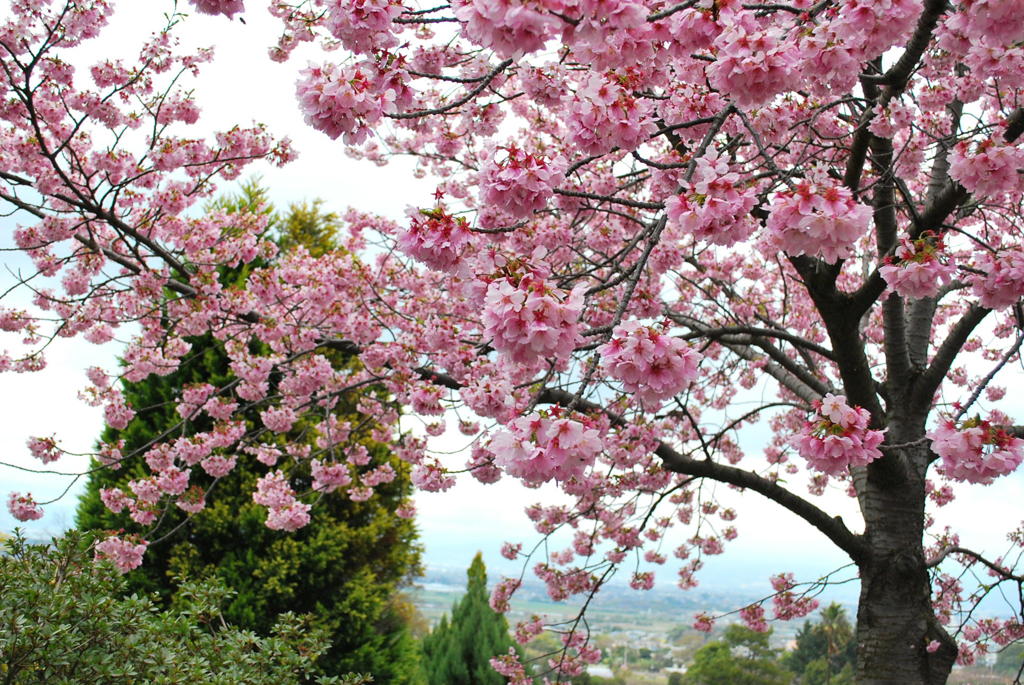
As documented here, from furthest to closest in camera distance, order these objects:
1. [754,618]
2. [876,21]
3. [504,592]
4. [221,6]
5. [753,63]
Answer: [504,592]
[754,618]
[221,6]
[876,21]
[753,63]

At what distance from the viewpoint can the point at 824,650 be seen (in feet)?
29.4

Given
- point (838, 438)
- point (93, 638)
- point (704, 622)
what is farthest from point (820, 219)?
point (704, 622)

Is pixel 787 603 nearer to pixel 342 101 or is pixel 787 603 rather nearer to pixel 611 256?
pixel 611 256

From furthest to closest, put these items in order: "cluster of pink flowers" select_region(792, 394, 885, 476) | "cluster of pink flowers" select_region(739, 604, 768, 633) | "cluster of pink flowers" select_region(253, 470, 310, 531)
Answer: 1. "cluster of pink flowers" select_region(739, 604, 768, 633)
2. "cluster of pink flowers" select_region(253, 470, 310, 531)
3. "cluster of pink flowers" select_region(792, 394, 885, 476)

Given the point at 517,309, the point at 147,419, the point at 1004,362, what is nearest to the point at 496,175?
the point at 517,309

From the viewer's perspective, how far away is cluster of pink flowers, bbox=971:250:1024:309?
243 cm

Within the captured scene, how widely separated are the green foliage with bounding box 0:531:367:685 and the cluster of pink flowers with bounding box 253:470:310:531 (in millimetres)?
1618

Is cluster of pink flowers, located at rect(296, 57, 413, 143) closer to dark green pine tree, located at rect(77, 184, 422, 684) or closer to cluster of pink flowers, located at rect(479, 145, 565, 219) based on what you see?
cluster of pink flowers, located at rect(479, 145, 565, 219)

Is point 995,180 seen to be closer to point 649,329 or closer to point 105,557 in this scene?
point 649,329

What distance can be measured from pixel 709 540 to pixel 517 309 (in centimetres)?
571

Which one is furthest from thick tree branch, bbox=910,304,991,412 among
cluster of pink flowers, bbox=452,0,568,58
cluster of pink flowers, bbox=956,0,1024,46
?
cluster of pink flowers, bbox=452,0,568,58

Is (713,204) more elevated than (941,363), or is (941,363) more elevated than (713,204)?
(941,363)

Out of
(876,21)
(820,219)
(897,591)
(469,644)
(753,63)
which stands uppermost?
(876,21)

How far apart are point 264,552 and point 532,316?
20.8ft
